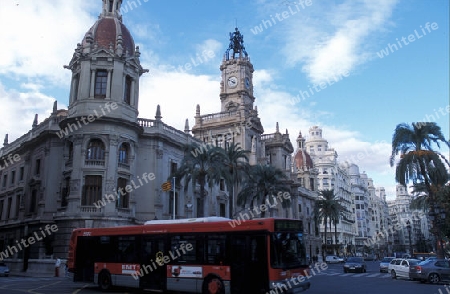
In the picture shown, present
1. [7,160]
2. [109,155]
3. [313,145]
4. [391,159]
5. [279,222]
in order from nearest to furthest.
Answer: [279,222]
[109,155]
[391,159]
[7,160]
[313,145]

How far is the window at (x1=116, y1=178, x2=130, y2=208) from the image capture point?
1380 inches

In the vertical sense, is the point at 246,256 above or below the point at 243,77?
below

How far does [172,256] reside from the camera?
56.7ft

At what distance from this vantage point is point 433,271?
78.4 feet

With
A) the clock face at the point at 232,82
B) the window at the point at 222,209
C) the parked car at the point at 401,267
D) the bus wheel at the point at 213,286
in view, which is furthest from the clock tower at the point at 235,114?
the bus wheel at the point at 213,286

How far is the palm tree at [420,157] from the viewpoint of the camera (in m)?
34.2

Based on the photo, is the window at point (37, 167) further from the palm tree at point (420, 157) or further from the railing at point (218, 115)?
the palm tree at point (420, 157)

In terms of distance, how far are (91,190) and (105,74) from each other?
36.5ft

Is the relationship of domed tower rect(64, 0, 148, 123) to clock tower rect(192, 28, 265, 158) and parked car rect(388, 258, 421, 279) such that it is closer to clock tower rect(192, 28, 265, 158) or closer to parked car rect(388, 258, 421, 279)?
clock tower rect(192, 28, 265, 158)

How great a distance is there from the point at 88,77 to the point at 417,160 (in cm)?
3088

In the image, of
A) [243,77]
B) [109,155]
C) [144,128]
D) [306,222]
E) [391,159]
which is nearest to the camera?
[109,155]

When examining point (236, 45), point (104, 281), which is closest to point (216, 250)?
point (104, 281)

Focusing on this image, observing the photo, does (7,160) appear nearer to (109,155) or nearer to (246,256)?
(109,155)

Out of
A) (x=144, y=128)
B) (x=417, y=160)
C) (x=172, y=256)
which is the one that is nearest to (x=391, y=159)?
(x=417, y=160)
